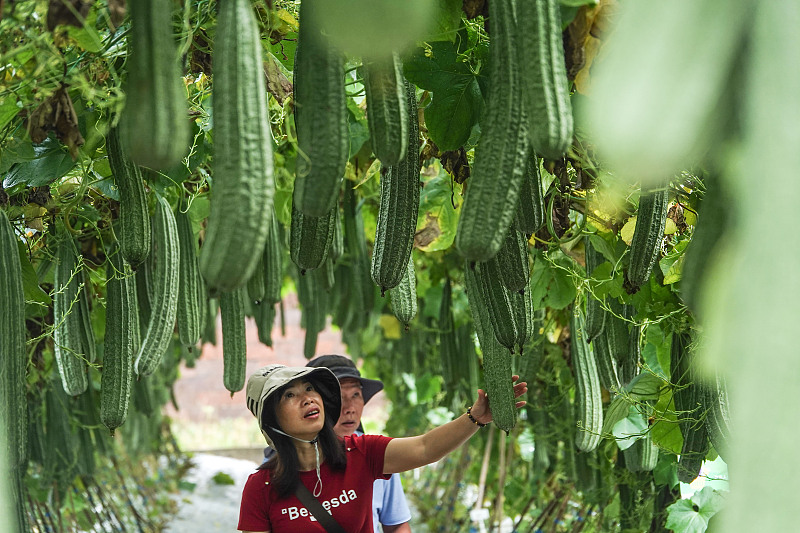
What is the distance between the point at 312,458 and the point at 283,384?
1.09 ft

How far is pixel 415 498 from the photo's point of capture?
350 inches

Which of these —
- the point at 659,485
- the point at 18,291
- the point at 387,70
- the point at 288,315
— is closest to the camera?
the point at 387,70

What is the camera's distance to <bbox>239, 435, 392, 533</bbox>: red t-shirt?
2.96 metres

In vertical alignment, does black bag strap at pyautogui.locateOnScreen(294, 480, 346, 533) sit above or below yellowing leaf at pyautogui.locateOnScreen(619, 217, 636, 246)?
below

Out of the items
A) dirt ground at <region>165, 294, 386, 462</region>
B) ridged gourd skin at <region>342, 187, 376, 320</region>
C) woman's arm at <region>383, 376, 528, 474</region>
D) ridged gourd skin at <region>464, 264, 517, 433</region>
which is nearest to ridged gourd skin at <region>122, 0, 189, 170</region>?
ridged gourd skin at <region>464, 264, 517, 433</region>

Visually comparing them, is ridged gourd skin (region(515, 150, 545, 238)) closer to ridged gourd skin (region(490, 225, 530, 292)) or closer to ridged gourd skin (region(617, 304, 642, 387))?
ridged gourd skin (region(490, 225, 530, 292))

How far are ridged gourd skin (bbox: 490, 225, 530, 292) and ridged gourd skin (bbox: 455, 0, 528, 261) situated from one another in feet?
1.37

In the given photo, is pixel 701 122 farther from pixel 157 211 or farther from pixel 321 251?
pixel 157 211

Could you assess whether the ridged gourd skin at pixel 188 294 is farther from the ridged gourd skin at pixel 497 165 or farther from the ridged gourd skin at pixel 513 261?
the ridged gourd skin at pixel 497 165

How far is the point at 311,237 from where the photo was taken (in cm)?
160

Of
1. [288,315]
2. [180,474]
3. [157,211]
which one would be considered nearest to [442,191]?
[157,211]

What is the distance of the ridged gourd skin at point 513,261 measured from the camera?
1662 millimetres

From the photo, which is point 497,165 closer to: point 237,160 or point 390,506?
point 237,160

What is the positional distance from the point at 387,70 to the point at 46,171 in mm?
1234
